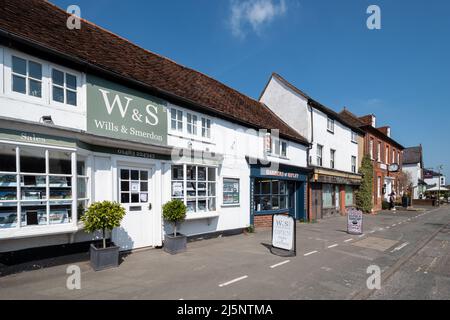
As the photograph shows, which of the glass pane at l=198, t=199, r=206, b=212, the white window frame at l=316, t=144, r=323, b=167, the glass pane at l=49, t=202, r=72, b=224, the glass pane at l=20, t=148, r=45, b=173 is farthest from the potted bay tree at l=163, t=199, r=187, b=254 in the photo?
the white window frame at l=316, t=144, r=323, b=167

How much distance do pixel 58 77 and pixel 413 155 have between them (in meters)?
61.2

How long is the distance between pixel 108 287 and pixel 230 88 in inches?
508

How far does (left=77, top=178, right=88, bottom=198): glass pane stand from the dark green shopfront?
23.2 feet

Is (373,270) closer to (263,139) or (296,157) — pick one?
(263,139)

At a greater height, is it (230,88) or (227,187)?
(230,88)

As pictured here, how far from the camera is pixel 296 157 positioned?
15.6 m

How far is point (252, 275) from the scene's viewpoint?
243 inches

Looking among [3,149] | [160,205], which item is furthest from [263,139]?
[3,149]

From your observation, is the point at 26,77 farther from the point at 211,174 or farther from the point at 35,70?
the point at 211,174

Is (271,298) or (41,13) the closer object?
(271,298)

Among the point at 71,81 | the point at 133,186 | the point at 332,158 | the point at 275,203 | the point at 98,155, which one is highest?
the point at 71,81

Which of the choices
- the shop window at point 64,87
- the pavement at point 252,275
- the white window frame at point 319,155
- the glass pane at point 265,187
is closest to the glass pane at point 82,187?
the pavement at point 252,275

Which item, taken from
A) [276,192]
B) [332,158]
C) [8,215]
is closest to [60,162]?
[8,215]

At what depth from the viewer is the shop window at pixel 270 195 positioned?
13.4 metres
